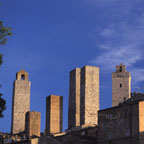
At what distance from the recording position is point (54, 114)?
230ft

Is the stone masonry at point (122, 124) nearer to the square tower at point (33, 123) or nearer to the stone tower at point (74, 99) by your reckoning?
the square tower at point (33, 123)

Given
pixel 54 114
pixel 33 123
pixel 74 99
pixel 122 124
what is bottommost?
pixel 122 124

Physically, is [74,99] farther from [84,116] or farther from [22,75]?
[22,75]

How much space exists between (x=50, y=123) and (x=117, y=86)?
798 inches

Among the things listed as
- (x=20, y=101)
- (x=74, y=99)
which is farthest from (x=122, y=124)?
(x=20, y=101)

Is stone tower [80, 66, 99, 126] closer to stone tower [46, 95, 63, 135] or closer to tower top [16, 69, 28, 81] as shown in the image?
stone tower [46, 95, 63, 135]

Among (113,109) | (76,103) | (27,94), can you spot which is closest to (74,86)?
(76,103)

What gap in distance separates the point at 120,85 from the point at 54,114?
1908 centimetres

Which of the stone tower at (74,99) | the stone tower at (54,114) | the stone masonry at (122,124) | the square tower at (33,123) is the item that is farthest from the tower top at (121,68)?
the stone masonry at (122,124)

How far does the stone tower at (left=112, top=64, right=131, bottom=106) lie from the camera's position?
8344 cm

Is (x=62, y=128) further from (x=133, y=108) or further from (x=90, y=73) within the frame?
(x=133, y=108)

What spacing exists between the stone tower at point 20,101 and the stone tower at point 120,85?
1548 centimetres

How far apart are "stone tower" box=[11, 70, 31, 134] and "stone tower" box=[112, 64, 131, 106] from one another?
50.8 ft

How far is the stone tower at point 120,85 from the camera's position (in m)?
83.4
